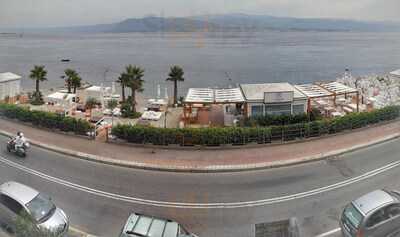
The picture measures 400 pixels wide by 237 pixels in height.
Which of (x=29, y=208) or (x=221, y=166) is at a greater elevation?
(x=29, y=208)

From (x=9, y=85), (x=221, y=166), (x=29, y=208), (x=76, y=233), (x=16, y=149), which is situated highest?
(x=9, y=85)

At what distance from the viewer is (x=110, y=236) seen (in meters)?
1.80

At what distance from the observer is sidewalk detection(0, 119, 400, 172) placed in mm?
2287

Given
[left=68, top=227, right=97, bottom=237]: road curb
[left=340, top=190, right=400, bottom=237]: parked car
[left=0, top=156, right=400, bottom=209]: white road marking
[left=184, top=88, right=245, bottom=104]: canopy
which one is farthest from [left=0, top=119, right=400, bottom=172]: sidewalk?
[left=184, top=88, right=245, bottom=104]: canopy

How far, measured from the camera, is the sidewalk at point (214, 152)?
7.50ft

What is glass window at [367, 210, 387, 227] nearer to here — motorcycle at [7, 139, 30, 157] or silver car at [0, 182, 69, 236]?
silver car at [0, 182, 69, 236]

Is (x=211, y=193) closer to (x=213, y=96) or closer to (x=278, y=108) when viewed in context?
(x=278, y=108)

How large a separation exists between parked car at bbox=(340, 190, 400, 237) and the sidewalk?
0.85 meters

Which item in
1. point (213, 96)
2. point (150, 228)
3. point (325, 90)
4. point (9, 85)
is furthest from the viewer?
point (325, 90)

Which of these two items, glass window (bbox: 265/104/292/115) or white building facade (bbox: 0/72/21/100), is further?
glass window (bbox: 265/104/292/115)

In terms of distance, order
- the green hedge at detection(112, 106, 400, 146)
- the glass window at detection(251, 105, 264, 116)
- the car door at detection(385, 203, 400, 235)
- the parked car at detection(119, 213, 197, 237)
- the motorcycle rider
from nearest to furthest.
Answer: the car door at detection(385, 203, 400, 235) → the parked car at detection(119, 213, 197, 237) → the motorcycle rider → the green hedge at detection(112, 106, 400, 146) → the glass window at detection(251, 105, 264, 116)

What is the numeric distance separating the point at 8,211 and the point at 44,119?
2.66 ft

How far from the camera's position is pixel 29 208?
Result: 5.01 ft

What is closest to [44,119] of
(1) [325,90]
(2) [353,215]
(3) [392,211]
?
(2) [353,215]
